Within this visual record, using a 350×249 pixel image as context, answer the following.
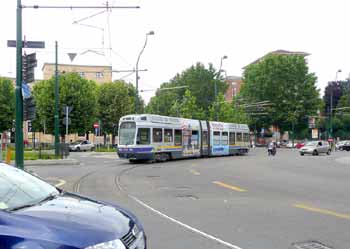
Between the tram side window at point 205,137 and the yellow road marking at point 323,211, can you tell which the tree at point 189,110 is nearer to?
the tram side window at point 205,137

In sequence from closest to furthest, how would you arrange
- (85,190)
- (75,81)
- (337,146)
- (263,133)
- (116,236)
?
(116,236)
(85,190)
(75,81)
(337,146)
(263,133)

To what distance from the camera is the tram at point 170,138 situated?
93.2ft

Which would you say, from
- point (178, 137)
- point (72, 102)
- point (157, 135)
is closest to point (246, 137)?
point (178, 137)

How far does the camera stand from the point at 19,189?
4672 millimetres

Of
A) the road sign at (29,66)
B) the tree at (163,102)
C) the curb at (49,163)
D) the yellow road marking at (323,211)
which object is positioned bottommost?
the yellow road marking at (323,211)

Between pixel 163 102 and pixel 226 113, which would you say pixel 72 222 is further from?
pixel 163 102

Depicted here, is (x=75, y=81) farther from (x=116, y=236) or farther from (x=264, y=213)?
(x=116, y=236)

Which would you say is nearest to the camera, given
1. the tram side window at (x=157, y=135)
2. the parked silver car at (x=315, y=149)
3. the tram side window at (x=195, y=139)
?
the tram side window at (x=157, y=135)

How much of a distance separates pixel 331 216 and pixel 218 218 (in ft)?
7.71

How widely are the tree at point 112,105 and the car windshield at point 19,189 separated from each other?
57.8m

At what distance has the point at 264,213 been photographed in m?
9.69

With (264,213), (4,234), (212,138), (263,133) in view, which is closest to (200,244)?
(264,213)

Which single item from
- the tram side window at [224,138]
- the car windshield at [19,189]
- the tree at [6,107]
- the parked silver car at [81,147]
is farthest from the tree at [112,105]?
the car windshield at [19,189]

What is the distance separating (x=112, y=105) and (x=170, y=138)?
33.1 metres
